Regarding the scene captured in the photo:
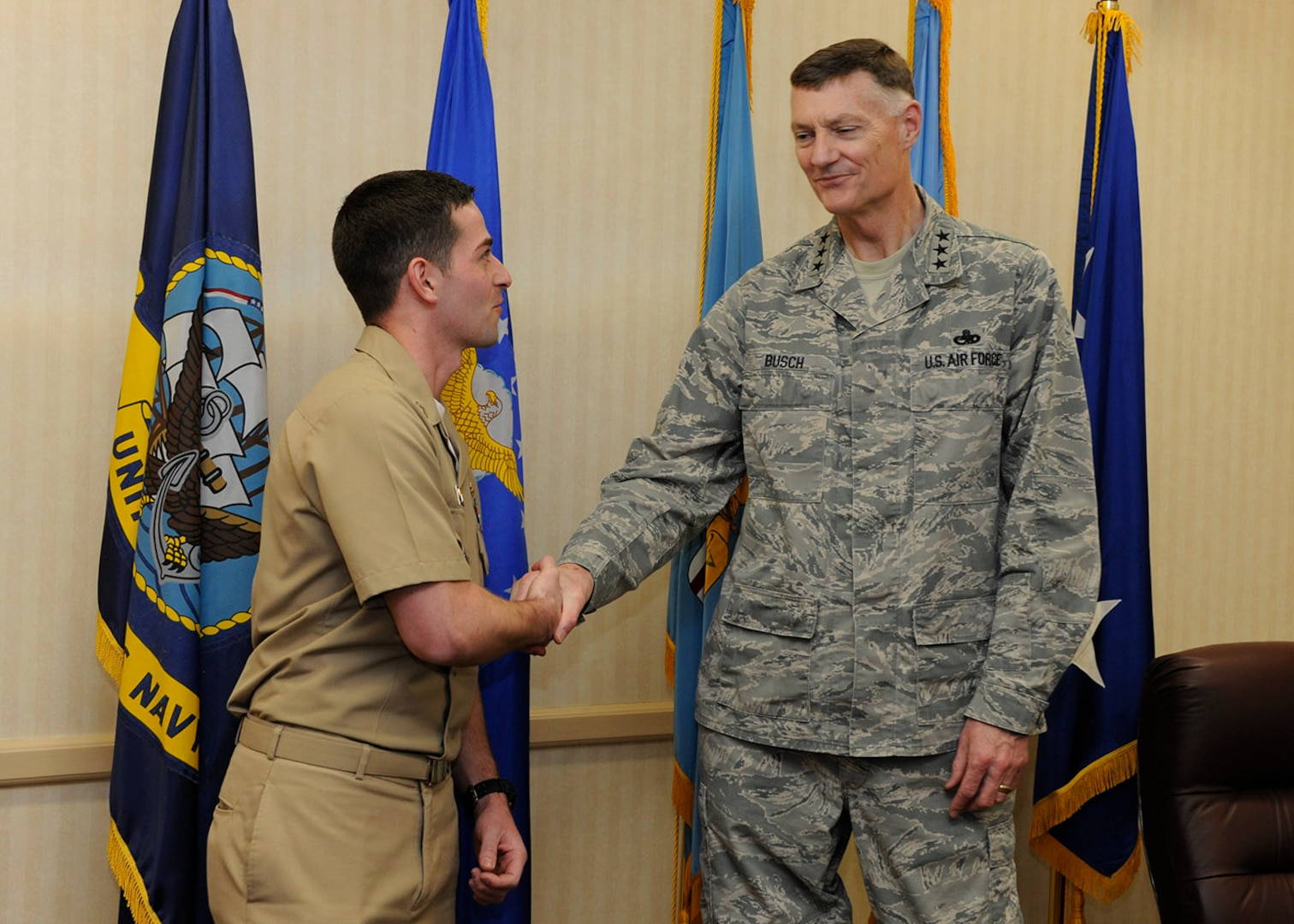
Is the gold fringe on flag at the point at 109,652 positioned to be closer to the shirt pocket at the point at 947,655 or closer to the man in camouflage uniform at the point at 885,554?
the man in camouflage uniform at the point at 885,554

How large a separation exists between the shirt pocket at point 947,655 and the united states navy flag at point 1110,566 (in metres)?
0.69

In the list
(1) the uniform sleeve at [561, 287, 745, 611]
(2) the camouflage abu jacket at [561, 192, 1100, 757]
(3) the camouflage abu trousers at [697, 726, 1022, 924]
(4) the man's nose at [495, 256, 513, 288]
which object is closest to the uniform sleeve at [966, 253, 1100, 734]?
(2) the camouflage abu jacket at [561, 192, 1100, 757]

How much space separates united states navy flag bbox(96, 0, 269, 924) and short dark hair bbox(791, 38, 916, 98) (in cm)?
110

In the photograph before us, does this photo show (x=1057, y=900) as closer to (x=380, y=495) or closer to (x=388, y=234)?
(x=380, y=495)

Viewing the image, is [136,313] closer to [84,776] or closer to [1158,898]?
[84,776]

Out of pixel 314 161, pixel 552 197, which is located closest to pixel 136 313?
pixel 314 161

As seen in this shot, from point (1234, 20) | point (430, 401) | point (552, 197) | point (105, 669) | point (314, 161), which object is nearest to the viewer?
point (430, 401)

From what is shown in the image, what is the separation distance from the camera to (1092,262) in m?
2.83

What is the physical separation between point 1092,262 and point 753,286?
107cm

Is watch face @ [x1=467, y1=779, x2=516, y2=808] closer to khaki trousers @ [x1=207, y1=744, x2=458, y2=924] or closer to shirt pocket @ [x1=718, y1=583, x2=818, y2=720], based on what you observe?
khaki trousers @ [x1=207, y1=744, x2=458, y2=924]

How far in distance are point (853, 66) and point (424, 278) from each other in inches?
33.1

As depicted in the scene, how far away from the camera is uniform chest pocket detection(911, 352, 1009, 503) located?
6.49ft

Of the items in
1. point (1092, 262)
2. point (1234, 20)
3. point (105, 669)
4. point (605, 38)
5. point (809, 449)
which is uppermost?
point (1234, 20)

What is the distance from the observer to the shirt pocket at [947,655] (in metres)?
1.96
